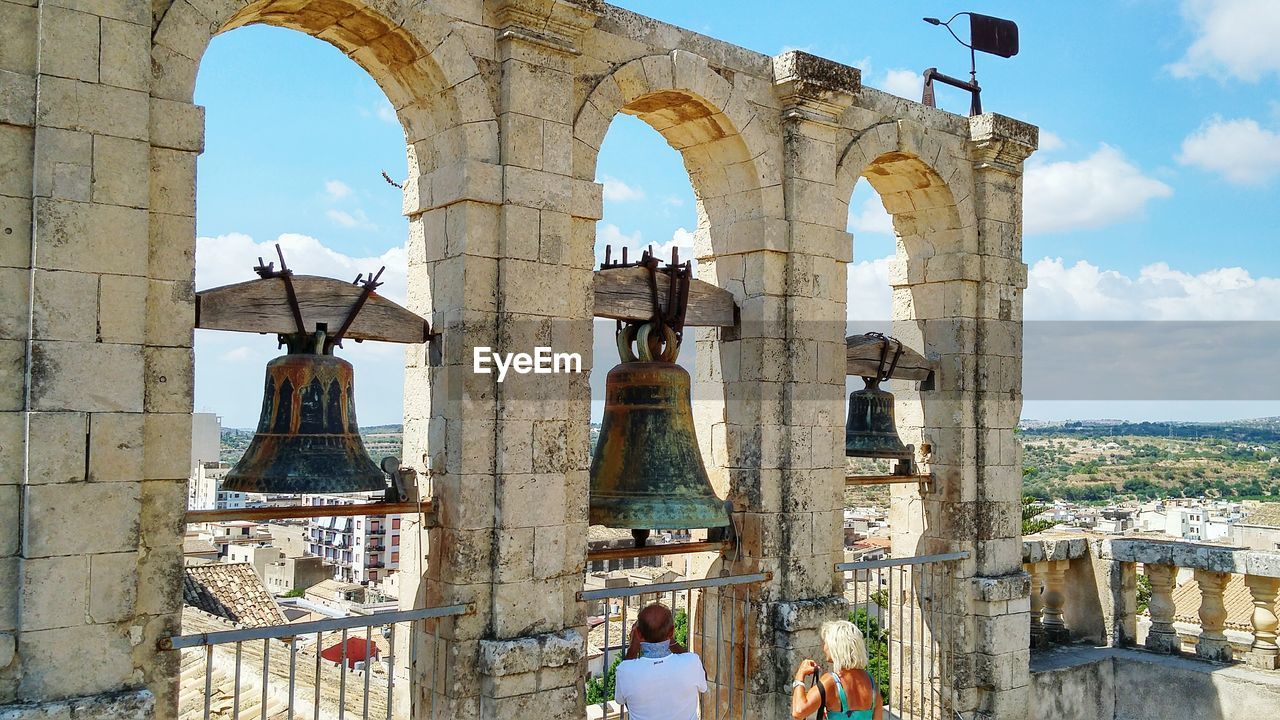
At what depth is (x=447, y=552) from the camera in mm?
4668

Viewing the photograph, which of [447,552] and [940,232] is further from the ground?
[940,232]

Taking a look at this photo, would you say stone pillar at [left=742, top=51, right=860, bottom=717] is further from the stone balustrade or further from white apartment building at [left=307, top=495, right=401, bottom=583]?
white apartment building at [left=307, top=495, right=401, bottom=583]

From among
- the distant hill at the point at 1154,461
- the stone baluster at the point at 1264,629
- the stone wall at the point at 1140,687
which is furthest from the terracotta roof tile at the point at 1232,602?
the distant hill at the point at 1154,461

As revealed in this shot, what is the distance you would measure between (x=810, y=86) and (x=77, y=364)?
4139 mm

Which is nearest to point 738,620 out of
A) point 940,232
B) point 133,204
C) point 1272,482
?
point 940,232

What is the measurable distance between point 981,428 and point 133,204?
563 cm

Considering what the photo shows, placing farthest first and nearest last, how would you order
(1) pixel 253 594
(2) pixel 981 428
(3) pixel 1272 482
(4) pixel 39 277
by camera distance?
(3) pixel 1272 482
(1) pixel 253 594
(2) pixel 981 428
(4) pixel 39 277

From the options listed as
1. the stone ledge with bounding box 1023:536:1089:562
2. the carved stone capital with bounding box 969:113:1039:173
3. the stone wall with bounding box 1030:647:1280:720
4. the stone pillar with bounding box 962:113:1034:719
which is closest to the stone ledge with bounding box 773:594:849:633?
the stone pillar with bounding box 962:113:1034:719

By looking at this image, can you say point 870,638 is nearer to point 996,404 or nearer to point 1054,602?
point 1054,602

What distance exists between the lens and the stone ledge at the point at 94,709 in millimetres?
3402

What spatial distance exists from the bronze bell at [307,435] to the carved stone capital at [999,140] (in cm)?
483

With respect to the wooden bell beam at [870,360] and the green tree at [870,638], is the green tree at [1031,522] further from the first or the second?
the wooden bell beam at [870,360]

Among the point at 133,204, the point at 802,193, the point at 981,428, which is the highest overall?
the point at 802,193

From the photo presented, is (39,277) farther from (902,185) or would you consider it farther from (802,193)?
(902,185)
